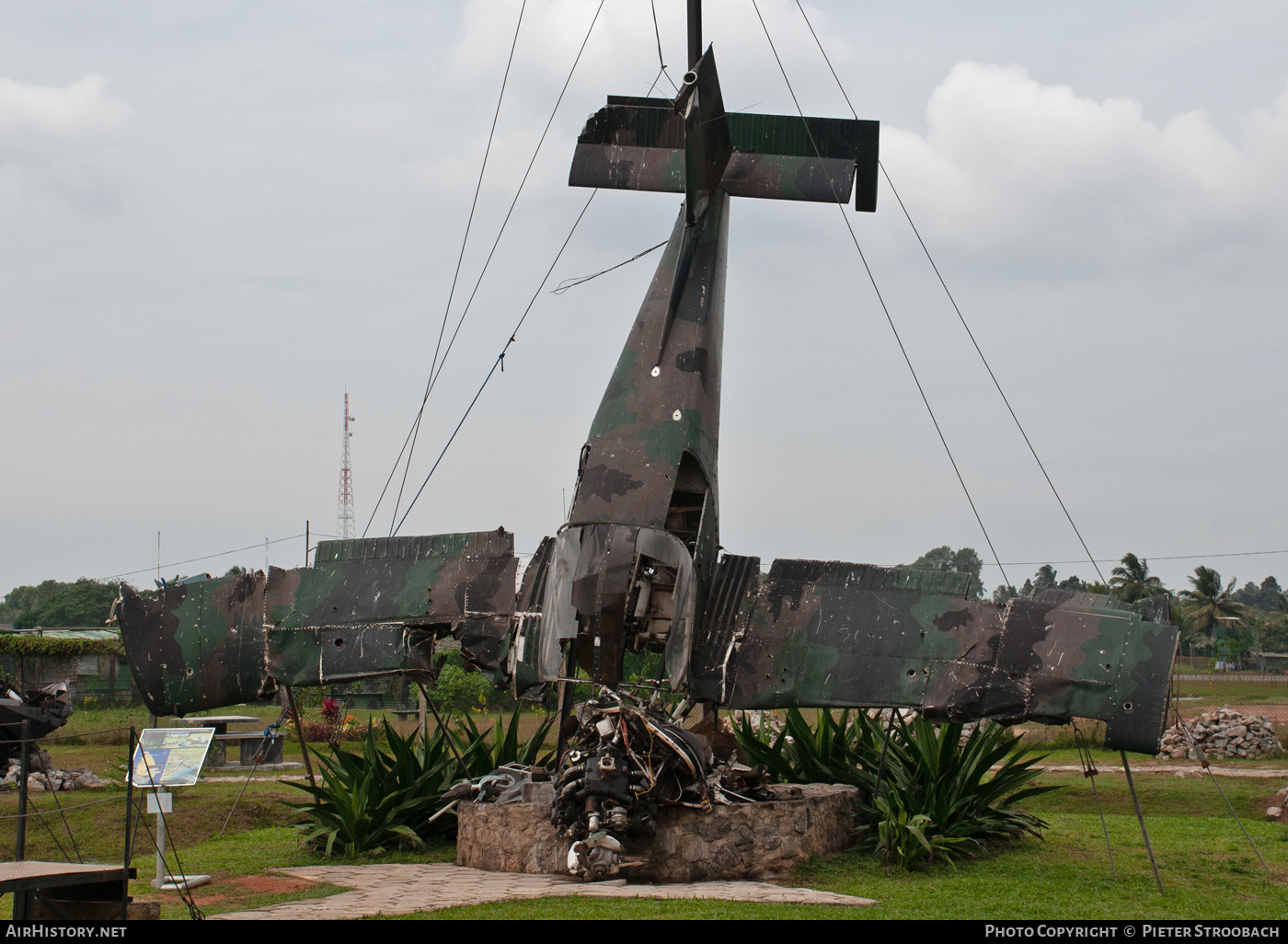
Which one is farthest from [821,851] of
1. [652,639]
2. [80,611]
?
[80,611]

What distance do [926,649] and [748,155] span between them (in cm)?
622

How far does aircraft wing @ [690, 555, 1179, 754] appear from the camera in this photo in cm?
973

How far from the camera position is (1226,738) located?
22.8 meters

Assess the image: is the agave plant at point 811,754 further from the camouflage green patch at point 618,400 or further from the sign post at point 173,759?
the sign post at point 173,759

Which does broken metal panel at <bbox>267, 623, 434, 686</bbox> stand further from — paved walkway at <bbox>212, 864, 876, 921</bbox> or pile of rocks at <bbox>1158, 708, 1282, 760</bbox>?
pile of rocks at <bbox>1158, 708, 1282, 760</bbox>

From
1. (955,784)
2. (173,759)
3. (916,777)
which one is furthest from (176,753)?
(955,784)

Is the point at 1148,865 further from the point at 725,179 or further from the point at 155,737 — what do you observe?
the point at 155,737

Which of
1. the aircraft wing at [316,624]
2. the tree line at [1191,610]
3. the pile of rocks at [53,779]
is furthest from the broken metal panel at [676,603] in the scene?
the tree line at [1191,610]

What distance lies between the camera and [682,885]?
9.74 meters

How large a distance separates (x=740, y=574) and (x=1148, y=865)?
5.03m

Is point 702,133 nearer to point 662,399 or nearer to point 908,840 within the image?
point 662,399

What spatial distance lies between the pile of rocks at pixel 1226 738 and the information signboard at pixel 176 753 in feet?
62.2

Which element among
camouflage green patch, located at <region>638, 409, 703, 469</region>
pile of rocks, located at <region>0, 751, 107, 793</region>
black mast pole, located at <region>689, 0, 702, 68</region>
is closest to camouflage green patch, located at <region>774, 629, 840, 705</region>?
camouflage green patch, located at <region>638, 409, 703, 469</region>

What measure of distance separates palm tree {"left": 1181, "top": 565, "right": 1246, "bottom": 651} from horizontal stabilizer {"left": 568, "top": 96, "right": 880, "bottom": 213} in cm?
5976
